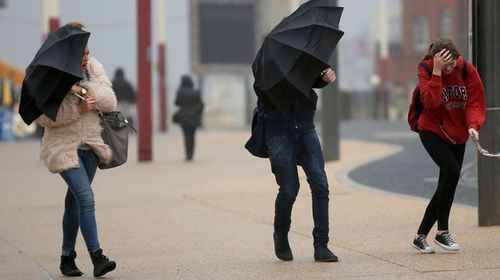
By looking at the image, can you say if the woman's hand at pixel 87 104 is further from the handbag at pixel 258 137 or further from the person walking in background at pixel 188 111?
the person walking in background at pixel 188 111

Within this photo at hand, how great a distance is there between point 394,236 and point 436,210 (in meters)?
1.13

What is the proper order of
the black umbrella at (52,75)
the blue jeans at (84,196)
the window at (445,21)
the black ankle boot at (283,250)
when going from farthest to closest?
the window at (445,21)
the black ankle boot at (283,250)
the blue jeans at (84,196)
the black umbrella at (52,75)

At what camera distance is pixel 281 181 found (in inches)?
346

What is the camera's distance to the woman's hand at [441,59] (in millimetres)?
8648

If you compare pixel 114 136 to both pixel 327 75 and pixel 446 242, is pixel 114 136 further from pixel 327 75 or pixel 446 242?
pixel 446 242

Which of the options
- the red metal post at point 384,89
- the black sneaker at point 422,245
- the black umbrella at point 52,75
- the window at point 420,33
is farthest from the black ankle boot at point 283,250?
the window at point 420,33

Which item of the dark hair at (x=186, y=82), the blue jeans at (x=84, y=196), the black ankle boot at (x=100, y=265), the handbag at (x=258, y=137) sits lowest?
the dark hair at (x=186, y=82)

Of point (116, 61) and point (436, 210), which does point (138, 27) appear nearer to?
point (436, 210)

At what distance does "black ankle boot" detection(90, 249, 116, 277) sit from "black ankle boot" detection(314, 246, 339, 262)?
1426mm

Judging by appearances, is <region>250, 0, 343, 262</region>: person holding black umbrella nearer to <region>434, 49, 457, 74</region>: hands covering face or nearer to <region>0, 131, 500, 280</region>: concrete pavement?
<region>0, 131, 500, 280</region>: concrete pavement

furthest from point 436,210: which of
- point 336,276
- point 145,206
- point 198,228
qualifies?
point 145,206

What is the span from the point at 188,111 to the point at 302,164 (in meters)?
14.3

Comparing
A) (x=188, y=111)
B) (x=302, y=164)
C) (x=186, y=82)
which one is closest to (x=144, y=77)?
(x=186, y=82)

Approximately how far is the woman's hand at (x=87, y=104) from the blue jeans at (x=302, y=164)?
1.25 meters
